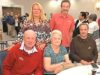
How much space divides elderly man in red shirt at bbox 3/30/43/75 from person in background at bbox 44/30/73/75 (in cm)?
22

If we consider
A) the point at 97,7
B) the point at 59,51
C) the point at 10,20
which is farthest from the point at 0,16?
the point at 59,51

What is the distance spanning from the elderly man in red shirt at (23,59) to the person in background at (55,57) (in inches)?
8.7

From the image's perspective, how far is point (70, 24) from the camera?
12.3 ft

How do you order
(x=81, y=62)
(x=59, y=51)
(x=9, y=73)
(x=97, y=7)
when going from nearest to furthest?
(x=9, y=73) < (x=59, y=51) < (x=81, y=62) < (x=97, y=7)

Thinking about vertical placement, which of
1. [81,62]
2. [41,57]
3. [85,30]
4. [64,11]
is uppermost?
[64,11]

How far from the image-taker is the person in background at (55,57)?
2.70 metres

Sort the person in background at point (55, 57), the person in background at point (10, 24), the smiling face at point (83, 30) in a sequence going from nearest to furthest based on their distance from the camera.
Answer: the person in background at point (55, 57)
the smiling face at point (83, 30)
the person in background at point (10, 24)

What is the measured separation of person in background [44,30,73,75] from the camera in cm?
270

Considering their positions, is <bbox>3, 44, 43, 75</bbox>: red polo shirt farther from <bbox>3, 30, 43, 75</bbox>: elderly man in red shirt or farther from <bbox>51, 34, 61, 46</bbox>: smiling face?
<bbox>51, 34, 61, 46</bbox>: smiling face

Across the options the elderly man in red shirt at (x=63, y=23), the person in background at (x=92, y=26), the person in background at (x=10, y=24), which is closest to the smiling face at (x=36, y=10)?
the elderly man in red shirt at (x=63, y=23)

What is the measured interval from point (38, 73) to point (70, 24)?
1.41 m

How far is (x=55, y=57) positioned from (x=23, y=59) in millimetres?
499

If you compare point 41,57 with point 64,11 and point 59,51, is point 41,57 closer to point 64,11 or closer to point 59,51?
point 59,51

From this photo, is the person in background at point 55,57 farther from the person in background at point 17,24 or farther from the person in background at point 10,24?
the person in background at point 10,24
